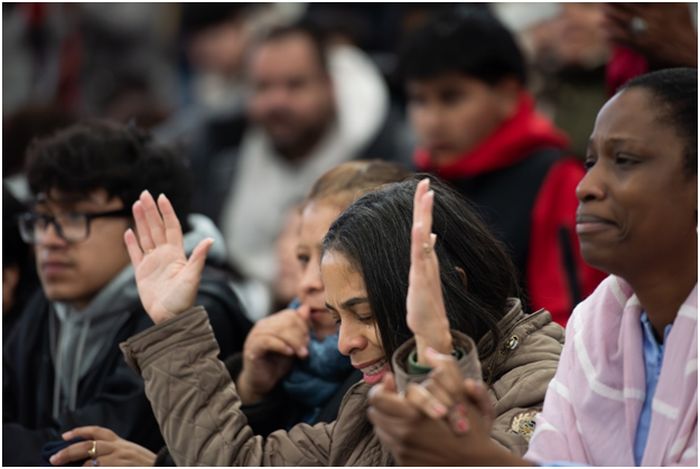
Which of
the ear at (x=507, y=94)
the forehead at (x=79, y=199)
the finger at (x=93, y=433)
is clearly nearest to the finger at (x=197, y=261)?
the finger at (x=93, y=433)

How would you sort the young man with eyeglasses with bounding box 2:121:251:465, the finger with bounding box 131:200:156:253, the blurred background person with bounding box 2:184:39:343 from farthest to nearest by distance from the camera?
the blurred background person with bounding box 2:184:39:343 → the young man with eyeglasses with bounding box 2:121:251:465 → the finger with bounding box 131:200:156:253

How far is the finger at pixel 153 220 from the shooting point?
319cm

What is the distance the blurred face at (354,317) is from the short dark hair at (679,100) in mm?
671

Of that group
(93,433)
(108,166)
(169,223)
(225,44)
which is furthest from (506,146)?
(225,44)

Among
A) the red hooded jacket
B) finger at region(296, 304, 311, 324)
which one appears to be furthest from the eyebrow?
the red hooded jacket

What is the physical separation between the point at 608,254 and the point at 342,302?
0.62 meters

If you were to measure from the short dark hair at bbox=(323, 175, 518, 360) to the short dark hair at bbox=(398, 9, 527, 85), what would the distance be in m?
2.08

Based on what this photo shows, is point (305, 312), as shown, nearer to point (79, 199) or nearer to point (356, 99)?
point (79, 199)

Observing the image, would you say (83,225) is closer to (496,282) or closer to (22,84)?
(496,282)

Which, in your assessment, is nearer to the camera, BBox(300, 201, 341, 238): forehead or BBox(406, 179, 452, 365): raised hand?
BBox(406, 179, 452, 365): raised hand

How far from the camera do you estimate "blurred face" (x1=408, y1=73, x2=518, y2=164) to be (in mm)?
5004

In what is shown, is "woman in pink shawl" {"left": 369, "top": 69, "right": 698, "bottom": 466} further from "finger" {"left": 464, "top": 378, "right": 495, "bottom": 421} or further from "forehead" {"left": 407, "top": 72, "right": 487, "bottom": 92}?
"forehead" {"left": 407, "top": 72, "right": 487, "bottom": 92}

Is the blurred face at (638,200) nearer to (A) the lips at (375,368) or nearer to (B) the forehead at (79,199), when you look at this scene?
(A) the lips at (375,368)

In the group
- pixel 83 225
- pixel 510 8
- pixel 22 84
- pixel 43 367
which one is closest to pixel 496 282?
pixel 83 225
